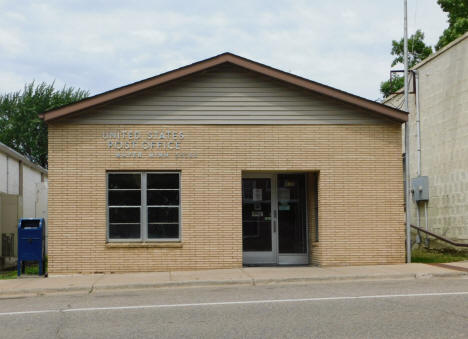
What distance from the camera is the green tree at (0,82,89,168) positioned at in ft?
164

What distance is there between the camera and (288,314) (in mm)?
8930

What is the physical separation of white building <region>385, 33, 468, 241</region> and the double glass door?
4830mm

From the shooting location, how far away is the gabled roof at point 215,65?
1510 centimetres

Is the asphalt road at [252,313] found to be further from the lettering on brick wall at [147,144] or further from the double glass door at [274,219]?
the double glass door at [274,219]

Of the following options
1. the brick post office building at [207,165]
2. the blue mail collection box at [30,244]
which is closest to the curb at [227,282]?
the brick post office building at [207,165]

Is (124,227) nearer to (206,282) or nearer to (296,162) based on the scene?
(206,282)

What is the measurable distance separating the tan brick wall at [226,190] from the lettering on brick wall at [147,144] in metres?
0.12

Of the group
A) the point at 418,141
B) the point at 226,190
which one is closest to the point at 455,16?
the point at 418,141

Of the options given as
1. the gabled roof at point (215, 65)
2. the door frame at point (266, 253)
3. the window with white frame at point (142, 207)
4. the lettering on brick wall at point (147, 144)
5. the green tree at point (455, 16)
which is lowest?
the door frame at point (266, 253)

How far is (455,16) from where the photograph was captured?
30.9 m

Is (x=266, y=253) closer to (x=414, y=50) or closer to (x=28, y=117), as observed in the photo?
(x=414, y=50)

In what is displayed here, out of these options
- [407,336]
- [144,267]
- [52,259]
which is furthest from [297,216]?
[407,336]

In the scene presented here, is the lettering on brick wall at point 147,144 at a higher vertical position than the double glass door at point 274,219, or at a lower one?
higher

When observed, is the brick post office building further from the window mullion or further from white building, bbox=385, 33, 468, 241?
white building, bbox=385, 33, 468, 241
